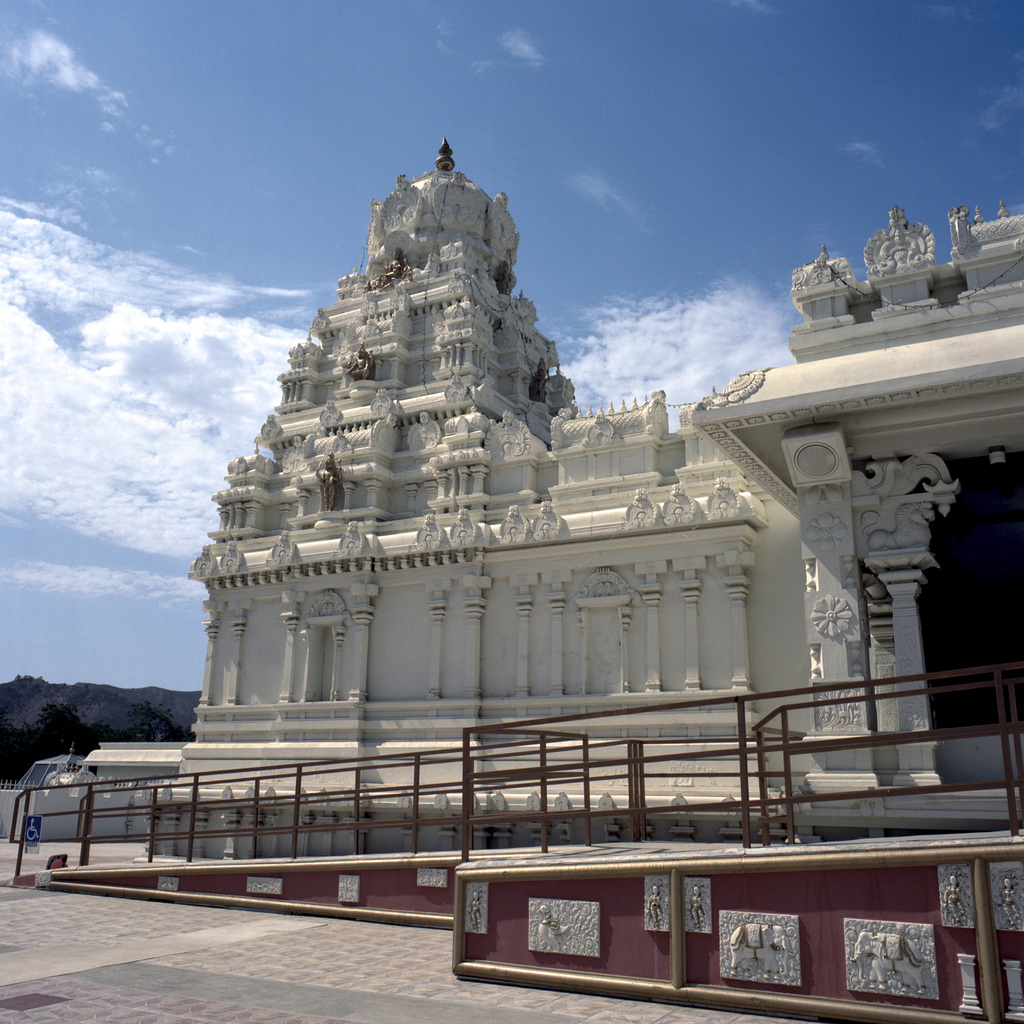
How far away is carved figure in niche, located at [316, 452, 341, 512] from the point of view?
22.8 m

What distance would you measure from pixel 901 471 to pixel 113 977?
9075 mm

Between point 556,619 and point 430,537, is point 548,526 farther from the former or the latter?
point 430,537

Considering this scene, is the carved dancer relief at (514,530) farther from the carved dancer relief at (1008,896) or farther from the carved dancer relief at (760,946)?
the carved dancer relief at (1008,896)

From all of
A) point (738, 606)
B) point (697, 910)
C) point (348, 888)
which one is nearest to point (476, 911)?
point (697, 910)

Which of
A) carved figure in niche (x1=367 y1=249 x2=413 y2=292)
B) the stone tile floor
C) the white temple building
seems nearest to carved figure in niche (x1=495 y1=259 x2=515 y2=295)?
the white temple building

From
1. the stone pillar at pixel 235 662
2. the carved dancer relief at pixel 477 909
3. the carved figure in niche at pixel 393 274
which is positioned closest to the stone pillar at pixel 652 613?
the carved dancer relief at pixel 477 909

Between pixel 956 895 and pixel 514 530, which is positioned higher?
pixel 514 530

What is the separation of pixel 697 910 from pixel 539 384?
21198 mm

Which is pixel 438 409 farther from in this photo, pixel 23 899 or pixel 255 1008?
pixel 255 1008

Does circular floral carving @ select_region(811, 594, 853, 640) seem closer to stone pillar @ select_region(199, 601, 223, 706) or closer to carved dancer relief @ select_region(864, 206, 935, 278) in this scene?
carved dancer relief @ select_region(864, 206, 935, 278)

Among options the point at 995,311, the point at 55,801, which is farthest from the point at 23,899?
the point at 55,801

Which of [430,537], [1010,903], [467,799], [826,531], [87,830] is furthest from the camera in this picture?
[430,537]

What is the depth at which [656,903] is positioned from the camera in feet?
23.7

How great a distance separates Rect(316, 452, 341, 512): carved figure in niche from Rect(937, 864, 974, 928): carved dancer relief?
18359mm
